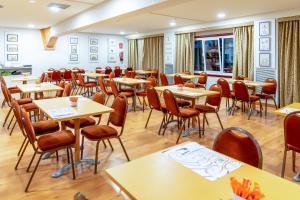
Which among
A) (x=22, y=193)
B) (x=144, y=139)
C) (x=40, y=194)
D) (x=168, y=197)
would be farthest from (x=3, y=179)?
(x=168, y=197)

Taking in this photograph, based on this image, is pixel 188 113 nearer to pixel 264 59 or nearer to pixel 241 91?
pixel 241 91

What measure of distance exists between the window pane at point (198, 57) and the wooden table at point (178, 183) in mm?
7774

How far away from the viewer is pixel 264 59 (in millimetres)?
6547

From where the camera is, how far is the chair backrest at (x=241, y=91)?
5.14 m

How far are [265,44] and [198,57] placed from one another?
9.00 feet

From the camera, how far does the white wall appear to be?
383 inches

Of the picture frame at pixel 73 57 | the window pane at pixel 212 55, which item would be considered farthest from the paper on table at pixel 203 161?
the picture frame at pixel 73 57

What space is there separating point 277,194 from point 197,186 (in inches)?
13.8

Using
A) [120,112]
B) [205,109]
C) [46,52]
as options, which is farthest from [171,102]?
[46,52]

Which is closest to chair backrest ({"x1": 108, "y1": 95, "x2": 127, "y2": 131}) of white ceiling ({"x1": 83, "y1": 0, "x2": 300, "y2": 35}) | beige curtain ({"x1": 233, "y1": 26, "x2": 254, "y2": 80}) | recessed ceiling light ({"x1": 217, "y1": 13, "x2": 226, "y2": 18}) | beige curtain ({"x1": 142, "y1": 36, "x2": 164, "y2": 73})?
white ceiling ({"x1": 83, "y1": 0, "x2": 300, "y2": 35})

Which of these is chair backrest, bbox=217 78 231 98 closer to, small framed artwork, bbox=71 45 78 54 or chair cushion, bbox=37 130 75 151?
chair cushion, bbox=37 130 75 151

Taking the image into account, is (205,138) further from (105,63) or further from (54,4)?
(105,63)

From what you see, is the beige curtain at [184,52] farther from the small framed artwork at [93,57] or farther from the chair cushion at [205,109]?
the chair cushion at [205,109]

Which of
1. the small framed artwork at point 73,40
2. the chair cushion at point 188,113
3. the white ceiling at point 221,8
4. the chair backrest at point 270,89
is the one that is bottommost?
the chair cushion at point 188,113
